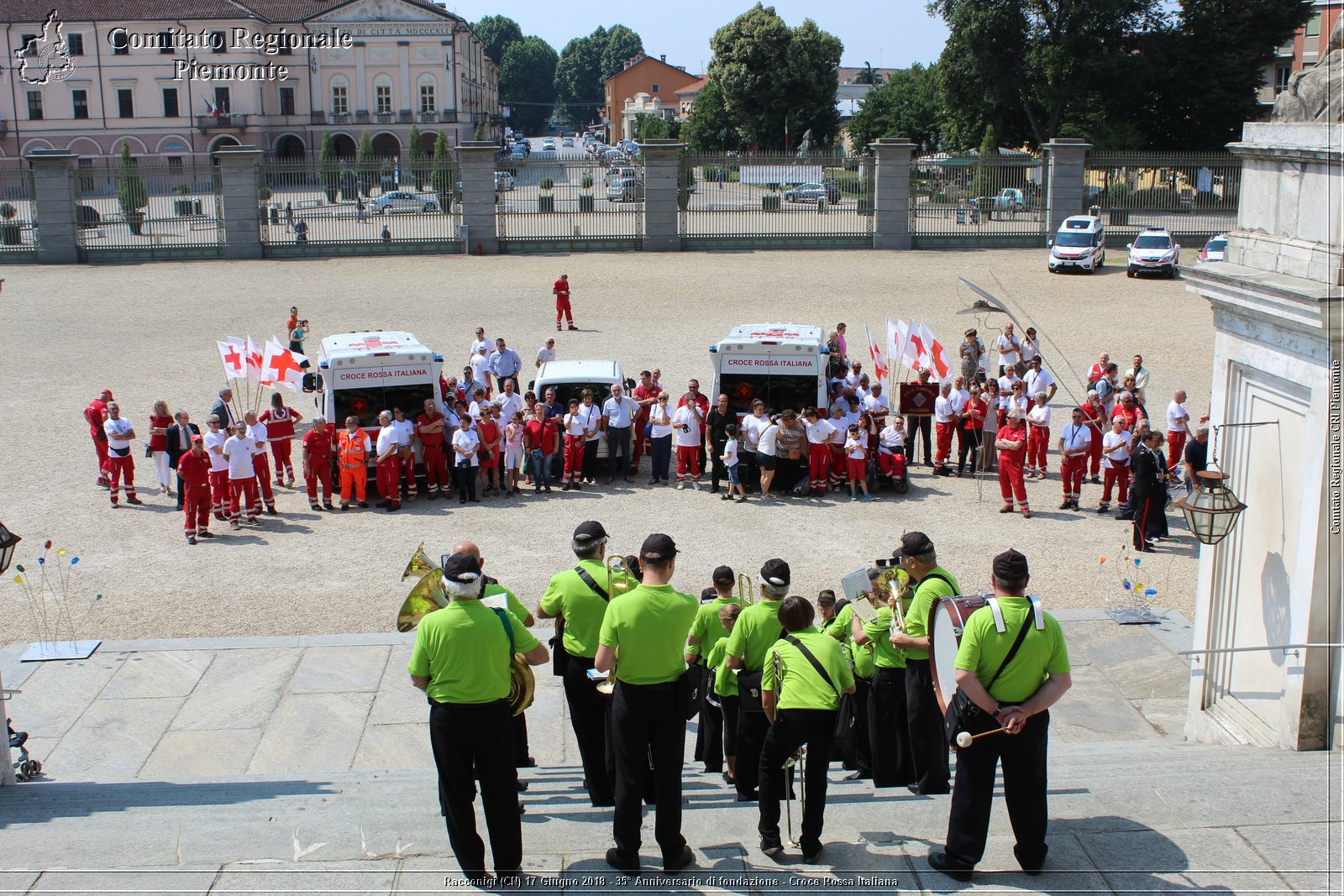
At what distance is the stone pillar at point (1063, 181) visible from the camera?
40969 millimetres

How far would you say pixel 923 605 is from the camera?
22.8 feet

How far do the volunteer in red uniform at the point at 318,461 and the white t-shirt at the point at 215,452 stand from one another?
3.39 feet

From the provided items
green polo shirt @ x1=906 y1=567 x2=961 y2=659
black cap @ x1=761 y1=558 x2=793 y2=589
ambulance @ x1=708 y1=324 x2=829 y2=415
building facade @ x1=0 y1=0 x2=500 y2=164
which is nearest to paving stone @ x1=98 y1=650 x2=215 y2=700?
black cap @ x1=761 y1=558 x2=793 y2=589

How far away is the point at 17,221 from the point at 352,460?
102 ft

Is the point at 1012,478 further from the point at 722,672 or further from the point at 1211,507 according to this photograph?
the point at 722,672

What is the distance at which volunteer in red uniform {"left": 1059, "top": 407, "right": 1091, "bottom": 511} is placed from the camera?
16016mm

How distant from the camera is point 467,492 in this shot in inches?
666

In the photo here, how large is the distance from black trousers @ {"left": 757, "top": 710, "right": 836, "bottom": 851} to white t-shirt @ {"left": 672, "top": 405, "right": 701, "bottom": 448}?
35.6 ft

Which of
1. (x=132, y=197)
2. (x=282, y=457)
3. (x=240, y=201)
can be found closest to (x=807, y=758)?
(x=282, y=457)

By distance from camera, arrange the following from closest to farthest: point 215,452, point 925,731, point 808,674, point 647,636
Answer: point 647,636 < point 808,674 < point 925,731 < point 215,452

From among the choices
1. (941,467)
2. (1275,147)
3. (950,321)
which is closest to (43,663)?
(1275,147)

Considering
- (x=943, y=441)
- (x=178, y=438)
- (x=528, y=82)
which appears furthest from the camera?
(x=528, y=82)

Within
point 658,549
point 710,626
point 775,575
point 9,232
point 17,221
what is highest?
point 17,221

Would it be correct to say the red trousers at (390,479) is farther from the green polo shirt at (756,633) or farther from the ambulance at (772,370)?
the green polo shirt at (756,633)
